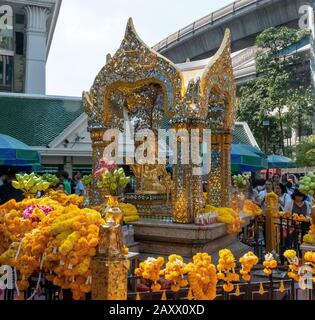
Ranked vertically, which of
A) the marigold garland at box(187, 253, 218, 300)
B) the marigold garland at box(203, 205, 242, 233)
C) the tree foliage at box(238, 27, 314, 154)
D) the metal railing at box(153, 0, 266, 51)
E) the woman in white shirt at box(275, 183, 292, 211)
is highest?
the metal railing at box(153, 0, 266, 51)

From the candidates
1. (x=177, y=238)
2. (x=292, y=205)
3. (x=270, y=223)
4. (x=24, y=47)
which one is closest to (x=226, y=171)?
(x=270, y=223)

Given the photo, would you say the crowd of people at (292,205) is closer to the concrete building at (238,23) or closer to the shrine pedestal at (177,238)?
the shrine pedestal at (177,238)

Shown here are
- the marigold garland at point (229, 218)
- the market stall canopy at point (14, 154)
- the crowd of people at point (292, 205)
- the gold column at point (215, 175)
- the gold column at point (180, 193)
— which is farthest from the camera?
the market stall canopy at point (14, 154)

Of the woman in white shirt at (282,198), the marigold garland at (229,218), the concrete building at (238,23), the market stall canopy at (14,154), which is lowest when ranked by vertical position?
the marigold garland at (229,218)

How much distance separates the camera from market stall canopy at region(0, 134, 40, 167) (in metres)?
10.6

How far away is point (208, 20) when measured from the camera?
29375 mm

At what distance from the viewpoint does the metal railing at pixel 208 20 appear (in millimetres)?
26984

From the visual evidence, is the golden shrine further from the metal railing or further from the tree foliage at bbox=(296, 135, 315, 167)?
the metal railing

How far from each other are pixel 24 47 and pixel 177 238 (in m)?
25.1

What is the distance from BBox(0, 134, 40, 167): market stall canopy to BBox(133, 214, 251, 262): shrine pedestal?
489 centimetres

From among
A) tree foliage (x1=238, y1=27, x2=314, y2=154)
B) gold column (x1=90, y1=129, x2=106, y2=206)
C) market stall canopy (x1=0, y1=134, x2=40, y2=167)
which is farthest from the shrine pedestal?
tree foliage (x1=238, y1=27, x2=314, y2=154)

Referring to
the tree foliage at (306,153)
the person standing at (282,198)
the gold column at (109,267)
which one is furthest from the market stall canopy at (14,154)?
the tree foliage at (306,153)

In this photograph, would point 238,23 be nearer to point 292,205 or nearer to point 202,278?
point 292,205

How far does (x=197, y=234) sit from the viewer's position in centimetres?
622
